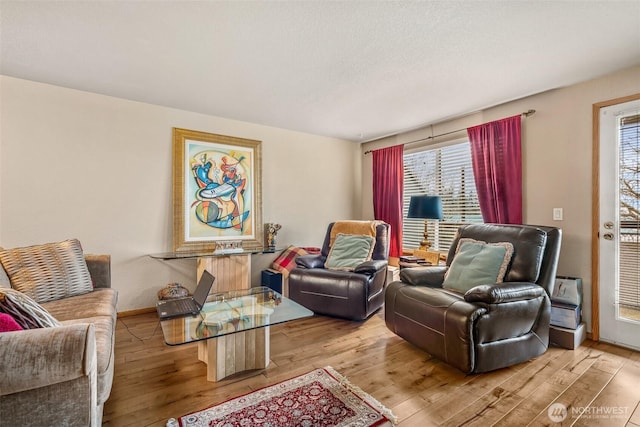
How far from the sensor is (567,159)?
8.91 ft

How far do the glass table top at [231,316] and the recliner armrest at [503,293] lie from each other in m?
1.14

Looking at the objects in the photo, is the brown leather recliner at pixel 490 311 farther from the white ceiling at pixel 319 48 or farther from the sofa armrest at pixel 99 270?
the sofa armrest at pixel 99 270

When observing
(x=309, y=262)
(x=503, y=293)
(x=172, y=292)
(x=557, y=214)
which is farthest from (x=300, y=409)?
(x=557, y=214)

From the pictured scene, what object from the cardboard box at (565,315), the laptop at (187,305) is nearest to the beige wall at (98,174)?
the laptop at (187,305)

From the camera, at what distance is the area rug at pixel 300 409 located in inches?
60.2

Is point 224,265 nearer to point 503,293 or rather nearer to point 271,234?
point 271,234

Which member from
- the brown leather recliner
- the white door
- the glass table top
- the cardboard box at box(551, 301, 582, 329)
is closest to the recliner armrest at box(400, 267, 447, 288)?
the brown leather recliner

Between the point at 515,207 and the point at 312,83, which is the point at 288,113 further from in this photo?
the point at 515,207

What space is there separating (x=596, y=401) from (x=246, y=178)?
147 inches

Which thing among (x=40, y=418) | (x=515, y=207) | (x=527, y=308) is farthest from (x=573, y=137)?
(x=40, y=418)

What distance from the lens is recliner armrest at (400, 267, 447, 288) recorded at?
8.64ft

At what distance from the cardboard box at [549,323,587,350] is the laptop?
111 inches

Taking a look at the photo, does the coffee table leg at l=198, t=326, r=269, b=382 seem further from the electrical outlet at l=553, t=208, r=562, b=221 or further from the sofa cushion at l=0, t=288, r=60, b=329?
the electrical outlet at l=553, t=208, r=562, b=221

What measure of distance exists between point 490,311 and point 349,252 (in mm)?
1727
